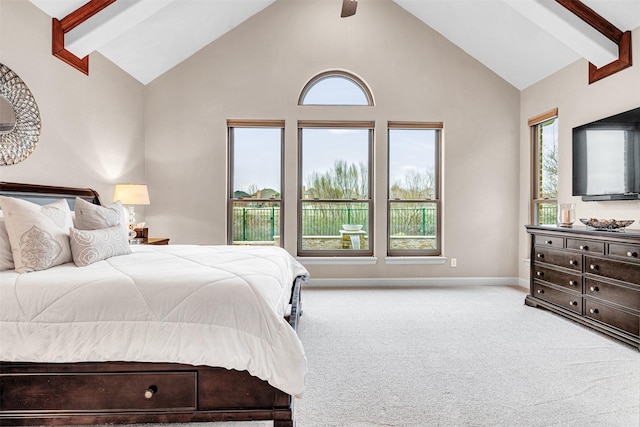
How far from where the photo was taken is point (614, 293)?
307 centimetres

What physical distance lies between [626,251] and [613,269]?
0.67 feet

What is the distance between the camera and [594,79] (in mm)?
3896

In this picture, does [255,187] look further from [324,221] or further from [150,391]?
[150,391]

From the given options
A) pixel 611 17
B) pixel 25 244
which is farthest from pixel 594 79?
pixel 25 244

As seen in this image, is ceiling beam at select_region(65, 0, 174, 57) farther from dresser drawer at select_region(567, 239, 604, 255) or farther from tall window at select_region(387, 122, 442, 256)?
dresser drawer at select_region(567, 239, 604, 255)

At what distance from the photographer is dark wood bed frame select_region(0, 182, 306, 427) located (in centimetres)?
169

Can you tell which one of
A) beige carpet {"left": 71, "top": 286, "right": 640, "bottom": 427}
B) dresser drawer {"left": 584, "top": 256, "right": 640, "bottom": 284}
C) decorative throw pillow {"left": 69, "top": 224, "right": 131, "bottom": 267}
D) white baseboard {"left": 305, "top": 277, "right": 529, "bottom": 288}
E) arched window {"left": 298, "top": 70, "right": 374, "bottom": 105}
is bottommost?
beige carpet {"left": 71, "top": 286, "right": 640, "bottom": 427}

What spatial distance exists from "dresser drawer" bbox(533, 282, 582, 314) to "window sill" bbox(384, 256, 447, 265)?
128 cm

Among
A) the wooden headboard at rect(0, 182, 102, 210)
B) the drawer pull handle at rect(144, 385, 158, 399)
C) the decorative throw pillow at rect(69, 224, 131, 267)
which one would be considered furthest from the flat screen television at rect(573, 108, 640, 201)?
the wooden headboard at rect(0, 182, 102, 210)

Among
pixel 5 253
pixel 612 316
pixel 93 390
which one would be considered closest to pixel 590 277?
pixel 612 316

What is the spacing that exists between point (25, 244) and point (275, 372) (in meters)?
1.58

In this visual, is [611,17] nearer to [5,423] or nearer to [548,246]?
[548,246]

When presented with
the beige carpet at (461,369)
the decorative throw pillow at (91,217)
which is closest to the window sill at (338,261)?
the beige carpet at (461,369)

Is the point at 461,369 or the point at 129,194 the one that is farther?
the point at 129,194
